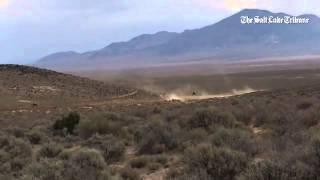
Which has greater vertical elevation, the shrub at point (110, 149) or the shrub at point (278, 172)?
the shrub at point (278, 172)

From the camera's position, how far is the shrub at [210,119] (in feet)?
76.4

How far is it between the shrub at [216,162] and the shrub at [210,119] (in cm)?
986

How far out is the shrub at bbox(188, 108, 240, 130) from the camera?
23.3 metres

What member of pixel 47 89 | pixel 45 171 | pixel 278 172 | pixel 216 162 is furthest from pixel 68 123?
pixel 47 89

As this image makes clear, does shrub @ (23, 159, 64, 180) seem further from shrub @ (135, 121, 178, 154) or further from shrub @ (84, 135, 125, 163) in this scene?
shrub @ (135, 121, 178, 154)

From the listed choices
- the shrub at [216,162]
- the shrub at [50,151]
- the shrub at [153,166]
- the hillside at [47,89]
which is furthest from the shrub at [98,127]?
the hillside at [47,89]

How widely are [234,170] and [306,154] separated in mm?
1764

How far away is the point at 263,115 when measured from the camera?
26.0 m

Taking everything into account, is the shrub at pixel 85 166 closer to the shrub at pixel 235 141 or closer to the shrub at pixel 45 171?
the shrub at pixel 45 171

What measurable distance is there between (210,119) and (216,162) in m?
10.8

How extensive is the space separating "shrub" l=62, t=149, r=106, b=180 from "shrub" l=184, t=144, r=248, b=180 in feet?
7.20

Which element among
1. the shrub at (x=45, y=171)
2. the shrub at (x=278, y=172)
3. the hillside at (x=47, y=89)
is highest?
the shrub at (x=278, y=172)

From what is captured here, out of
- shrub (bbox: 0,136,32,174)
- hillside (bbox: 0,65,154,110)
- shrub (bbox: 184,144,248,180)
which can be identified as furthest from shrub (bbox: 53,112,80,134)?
hillside (bbox: 0,65,154,110)

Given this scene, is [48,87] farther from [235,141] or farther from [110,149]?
[235,141]
